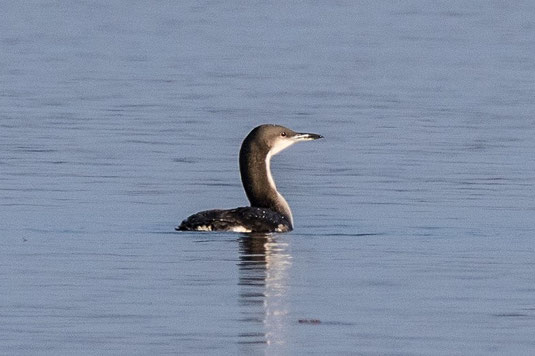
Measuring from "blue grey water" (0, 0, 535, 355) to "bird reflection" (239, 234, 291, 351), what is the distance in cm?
3

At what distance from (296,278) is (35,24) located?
30030 mm

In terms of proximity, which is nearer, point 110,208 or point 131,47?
point 110,208

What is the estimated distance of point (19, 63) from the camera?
31.7 meters

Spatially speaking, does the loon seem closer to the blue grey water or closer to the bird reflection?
the blue grey water

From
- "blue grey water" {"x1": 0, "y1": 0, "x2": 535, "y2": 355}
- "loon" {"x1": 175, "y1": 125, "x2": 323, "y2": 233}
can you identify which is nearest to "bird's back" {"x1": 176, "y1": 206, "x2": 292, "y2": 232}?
"loon" {"x1": 175, "y1": 125, "x2": 323, "y2": 233}

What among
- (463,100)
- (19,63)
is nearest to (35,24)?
(19,63)

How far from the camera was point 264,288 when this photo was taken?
1234 cm

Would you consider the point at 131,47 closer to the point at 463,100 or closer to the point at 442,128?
the point at 463,100

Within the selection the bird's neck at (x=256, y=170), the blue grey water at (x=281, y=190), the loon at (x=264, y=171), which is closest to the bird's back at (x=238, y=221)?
the loon at (x=264, y=171)

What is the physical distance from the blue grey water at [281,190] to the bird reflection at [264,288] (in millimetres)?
29

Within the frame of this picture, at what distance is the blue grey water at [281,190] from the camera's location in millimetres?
11000

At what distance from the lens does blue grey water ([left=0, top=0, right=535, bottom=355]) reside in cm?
1100

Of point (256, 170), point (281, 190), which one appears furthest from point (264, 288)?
point (281, 190)

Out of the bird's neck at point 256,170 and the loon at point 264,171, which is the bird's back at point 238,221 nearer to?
the loon at point 264,171
